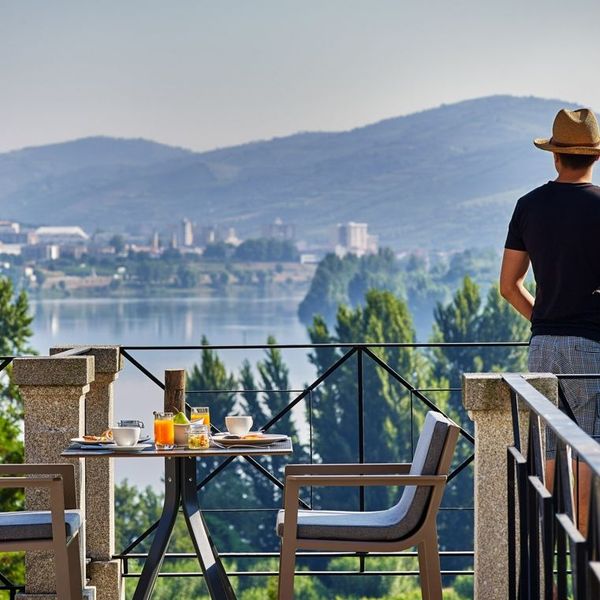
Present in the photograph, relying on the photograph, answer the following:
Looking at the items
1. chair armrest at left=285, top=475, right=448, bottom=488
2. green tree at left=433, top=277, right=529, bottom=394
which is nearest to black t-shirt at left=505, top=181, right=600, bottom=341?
chair armrest at left=285, top=475, right=448, bottom=488

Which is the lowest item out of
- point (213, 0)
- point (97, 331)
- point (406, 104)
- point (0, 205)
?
point (97, 331)

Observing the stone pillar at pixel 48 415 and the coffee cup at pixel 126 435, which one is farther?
the stone pillar at pixel 48 415

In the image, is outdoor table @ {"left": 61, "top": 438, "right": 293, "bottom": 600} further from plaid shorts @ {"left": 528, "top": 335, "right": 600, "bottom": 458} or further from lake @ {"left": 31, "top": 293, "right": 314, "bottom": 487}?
lake @ {"left": 31, "top": 293, "right": 314, "bottom": 487}

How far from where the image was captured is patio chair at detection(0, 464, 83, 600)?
3631 millimetres

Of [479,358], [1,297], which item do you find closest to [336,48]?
[479,358]

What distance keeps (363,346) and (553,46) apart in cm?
8773

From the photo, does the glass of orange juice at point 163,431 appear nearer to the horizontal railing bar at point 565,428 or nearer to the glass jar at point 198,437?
the glass jar at point 198,437

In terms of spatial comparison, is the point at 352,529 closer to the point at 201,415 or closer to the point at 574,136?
the point at 201,415

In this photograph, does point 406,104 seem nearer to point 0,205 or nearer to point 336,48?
point 336,48

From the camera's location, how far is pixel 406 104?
92.2 meters

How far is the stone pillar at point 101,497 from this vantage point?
4.59 m

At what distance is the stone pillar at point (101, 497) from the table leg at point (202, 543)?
2.06 ft

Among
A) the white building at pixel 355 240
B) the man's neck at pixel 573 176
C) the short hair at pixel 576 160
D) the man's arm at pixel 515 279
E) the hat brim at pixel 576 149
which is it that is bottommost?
the man's arm at pixel 515 279

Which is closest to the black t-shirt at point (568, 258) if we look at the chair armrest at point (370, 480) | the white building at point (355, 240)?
the chair armrest at point (370, 480)
